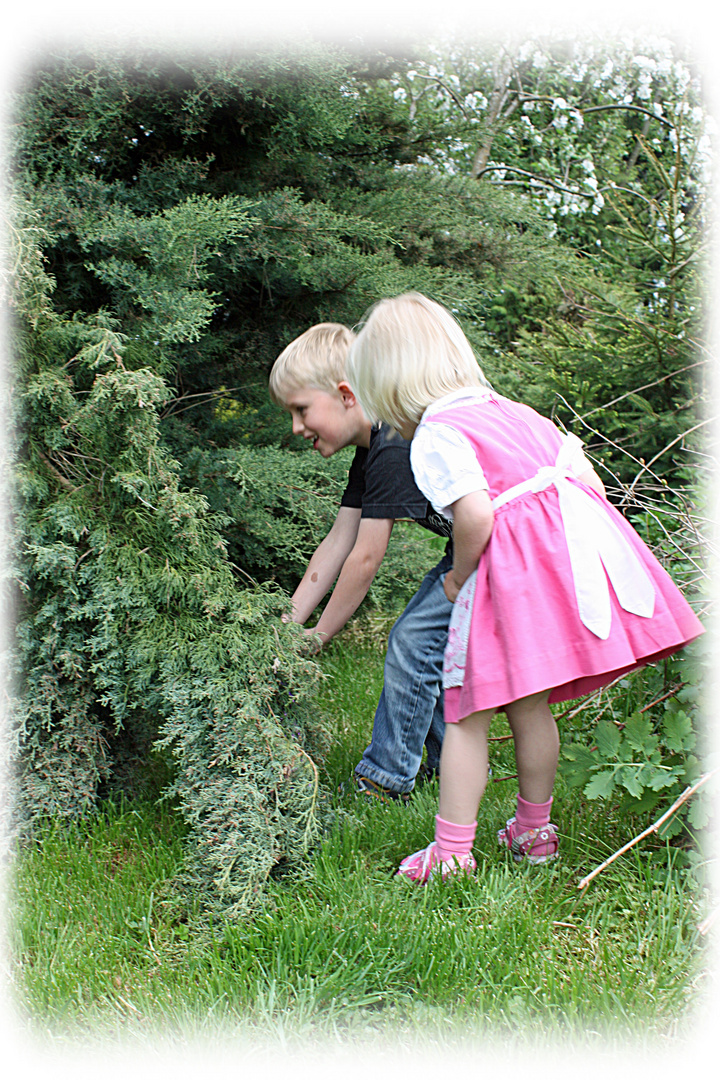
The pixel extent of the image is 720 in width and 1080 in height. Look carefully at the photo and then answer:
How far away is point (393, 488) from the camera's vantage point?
2.65m

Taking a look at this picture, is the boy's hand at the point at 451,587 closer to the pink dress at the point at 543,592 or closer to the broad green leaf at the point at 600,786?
the pink dress at the point at 543,592

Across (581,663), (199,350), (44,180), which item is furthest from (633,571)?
(44,180)

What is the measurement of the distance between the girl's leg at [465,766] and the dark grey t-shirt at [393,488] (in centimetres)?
73

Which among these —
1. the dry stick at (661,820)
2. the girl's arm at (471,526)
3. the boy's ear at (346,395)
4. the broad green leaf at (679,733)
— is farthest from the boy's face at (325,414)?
the dry stick at (661,820)

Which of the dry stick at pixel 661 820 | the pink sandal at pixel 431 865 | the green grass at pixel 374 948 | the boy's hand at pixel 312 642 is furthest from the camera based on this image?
the boy's hand at pixel 312 642

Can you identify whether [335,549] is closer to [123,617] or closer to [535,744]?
[123,617]

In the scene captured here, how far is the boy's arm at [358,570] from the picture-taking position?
2689 mm

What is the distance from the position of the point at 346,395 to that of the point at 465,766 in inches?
52.2

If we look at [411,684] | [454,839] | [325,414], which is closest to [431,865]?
[454,839]

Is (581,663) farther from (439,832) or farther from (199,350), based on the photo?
(199,350)

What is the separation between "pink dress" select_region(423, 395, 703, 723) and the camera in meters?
2.02

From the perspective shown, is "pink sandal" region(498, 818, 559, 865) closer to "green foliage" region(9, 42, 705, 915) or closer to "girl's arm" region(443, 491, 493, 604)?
"green foliage" region(9, 42, 705, 915)

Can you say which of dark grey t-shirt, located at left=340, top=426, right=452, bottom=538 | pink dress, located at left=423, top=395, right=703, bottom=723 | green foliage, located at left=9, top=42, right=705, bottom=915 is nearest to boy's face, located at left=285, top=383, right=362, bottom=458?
dark grey t-shirt, located at left=340, top=426, right=452, bottom=538

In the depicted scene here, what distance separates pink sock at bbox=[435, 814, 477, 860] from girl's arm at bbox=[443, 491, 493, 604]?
0.69m
